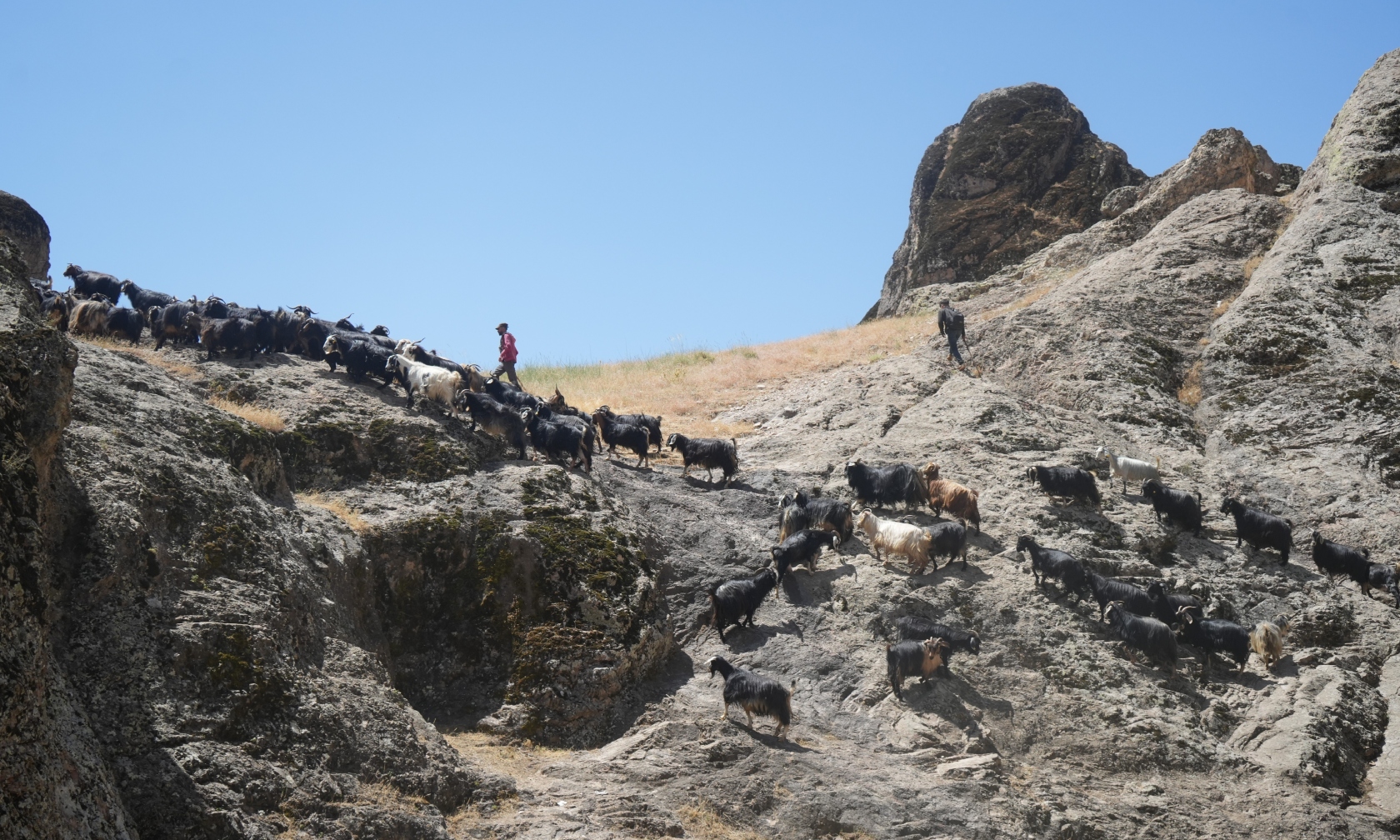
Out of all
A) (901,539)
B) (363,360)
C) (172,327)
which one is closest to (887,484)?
(901,539)

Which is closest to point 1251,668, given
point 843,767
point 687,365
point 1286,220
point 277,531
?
point 843,767

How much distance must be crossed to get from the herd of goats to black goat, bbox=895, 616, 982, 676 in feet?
0.06

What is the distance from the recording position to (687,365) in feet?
117

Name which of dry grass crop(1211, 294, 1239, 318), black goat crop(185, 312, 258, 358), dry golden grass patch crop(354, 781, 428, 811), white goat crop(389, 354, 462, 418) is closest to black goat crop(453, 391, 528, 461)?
white goat crop(389, 354, 462, 418)

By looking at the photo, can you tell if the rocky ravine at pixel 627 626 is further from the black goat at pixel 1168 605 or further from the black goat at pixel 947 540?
the black goat at pixel 1168 605

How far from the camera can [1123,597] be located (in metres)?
15.1

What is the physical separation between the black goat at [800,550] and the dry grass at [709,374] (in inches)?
303

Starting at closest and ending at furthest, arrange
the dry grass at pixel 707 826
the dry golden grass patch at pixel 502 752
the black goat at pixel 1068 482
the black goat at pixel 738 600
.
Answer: the dry grass at pixel 707 826 → the dry golden grass patch at pixel 502 752 → the black goat at pixel 738 600 → the black goat at pixel 1068 482

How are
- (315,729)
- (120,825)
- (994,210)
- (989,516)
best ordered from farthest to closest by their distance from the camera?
(994,210), (989,516), (315,729), (120,825)

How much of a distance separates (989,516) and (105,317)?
17.1 meters

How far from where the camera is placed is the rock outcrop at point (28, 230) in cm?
2684

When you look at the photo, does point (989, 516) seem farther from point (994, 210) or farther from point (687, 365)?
point (994, 210)


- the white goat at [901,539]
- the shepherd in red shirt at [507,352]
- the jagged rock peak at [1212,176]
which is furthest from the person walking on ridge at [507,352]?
the jagged rock peak at [1212,176]

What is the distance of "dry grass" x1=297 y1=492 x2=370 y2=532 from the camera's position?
14159 mm
